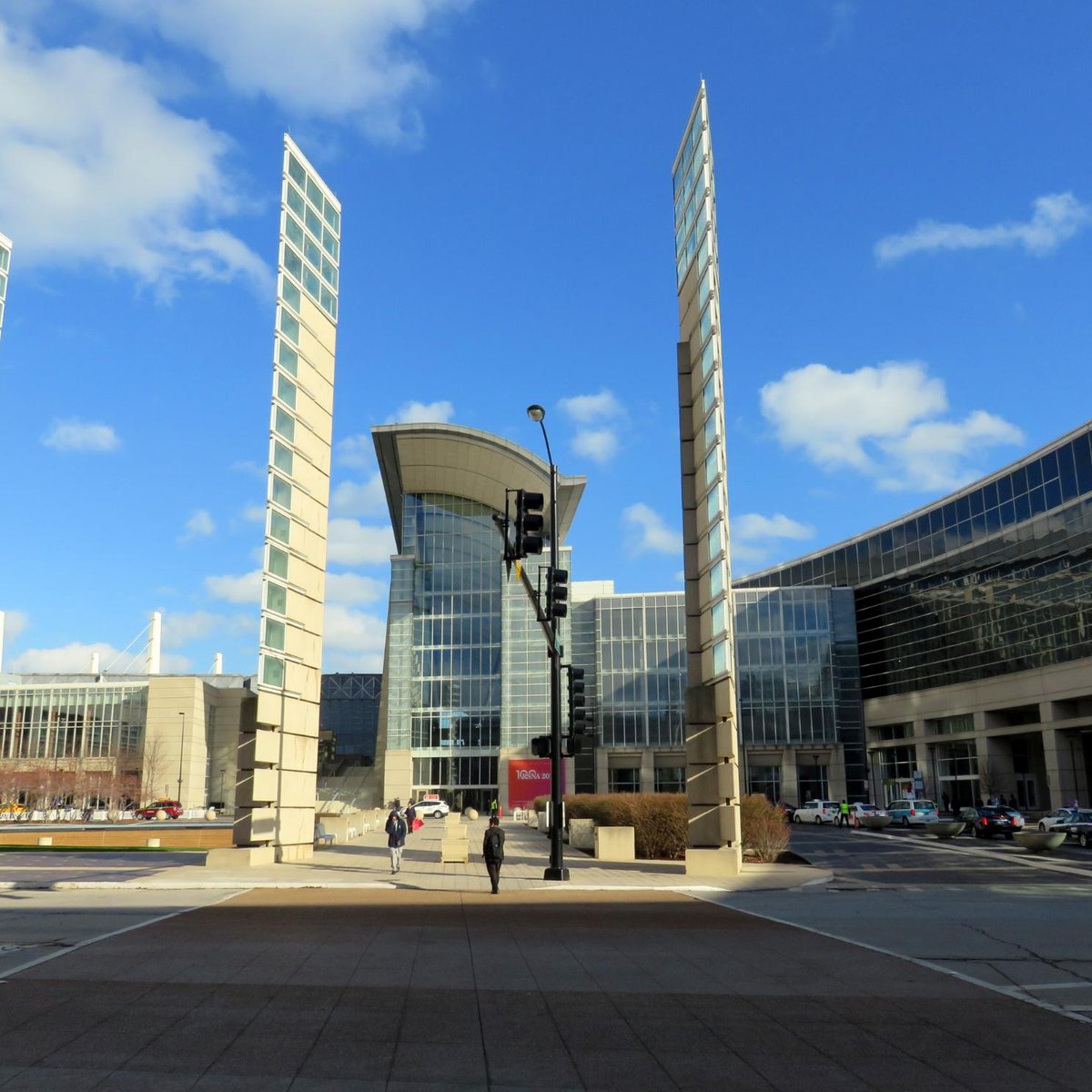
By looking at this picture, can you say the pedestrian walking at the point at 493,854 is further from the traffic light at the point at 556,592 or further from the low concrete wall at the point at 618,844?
the low concrete wall at the point at 618,844

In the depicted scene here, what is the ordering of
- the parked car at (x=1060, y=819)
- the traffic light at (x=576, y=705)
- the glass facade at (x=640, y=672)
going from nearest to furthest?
the traffic light at (x=576, y=705) < the parked car at (x=1060, y=819) < the glass facade at (x=640, y=672)

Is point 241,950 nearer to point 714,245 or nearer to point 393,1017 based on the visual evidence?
point 393,1017

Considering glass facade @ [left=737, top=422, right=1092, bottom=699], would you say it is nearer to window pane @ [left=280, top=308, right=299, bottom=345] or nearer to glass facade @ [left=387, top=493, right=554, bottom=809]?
glass facade @ [left=387, top=493, right=554, bottom=809]

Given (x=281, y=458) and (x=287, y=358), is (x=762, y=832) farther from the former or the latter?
(x=287, y=358)

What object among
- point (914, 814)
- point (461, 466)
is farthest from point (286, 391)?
point (461, 466)

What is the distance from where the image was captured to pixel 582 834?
126ft

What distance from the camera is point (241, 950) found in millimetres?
13289

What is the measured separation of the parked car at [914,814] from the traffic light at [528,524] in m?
39.8

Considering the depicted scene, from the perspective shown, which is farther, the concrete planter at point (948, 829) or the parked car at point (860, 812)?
the parked car at point (860, 812)

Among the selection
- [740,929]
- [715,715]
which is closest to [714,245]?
[715,715]

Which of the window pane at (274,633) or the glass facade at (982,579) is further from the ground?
the glass facade at (982,579)

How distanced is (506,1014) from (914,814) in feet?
159

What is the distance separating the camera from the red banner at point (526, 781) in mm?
81875

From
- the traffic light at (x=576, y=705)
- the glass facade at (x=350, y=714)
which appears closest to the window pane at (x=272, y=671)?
the traffic light at (x=576, y=705)
